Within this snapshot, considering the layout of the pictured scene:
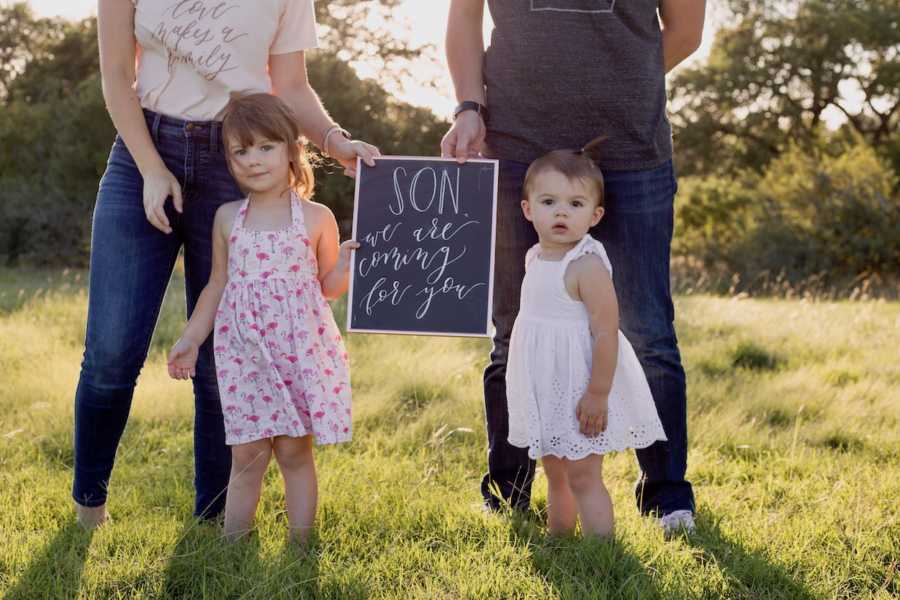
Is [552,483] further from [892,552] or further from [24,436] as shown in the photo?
[24,436]

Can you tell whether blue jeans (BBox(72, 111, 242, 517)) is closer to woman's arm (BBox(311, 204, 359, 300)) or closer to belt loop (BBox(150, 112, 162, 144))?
belt loop (BBox(150, 112, 162, 144))

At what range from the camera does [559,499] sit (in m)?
2.89

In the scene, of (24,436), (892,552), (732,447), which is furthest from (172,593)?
(732,447)

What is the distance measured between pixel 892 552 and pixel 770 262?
11.9 meters

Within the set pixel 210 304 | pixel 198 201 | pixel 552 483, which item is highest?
pixel 198 201

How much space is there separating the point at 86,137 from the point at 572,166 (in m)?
Answer: 17.2

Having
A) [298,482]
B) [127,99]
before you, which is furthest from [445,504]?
[127,99]

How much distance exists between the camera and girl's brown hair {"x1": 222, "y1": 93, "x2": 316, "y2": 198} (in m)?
2.64

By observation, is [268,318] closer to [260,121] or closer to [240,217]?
[240,217]

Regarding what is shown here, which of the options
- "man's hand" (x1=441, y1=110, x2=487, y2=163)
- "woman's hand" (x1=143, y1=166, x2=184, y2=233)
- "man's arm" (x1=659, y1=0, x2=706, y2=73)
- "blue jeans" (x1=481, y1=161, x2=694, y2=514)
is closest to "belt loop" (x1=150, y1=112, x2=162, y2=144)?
"woman's hand" (x1=143, y1=166, x2=184, y2=233)

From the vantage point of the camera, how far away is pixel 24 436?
4.00m

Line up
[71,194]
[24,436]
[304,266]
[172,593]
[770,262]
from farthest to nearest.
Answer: [71,194] < [770,262] < [24,436] < [304,266] < [172,593]

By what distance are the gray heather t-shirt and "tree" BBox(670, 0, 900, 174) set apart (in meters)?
20.7

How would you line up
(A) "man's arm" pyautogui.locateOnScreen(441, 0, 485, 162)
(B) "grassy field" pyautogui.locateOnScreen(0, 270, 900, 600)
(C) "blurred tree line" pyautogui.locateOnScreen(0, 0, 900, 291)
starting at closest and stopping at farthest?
(B) "grassy field" pyautogui.locateOnScreen(0, 270, 900, 600) < (A) "man's arm" pyautogui.locateOnScreen(441, 0, 485, 162) < (C) "blurred tree line" pyautogui.locateOnScreen(0, 0, 900, 291)
